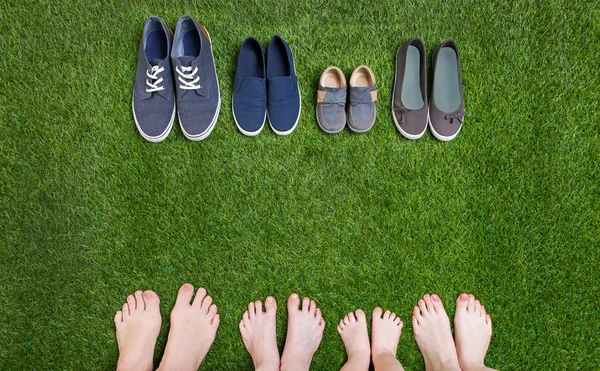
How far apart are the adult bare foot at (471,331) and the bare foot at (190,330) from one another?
3.45 ft

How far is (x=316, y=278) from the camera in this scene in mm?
1675

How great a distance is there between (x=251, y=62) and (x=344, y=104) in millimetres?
457

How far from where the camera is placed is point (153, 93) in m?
1.66

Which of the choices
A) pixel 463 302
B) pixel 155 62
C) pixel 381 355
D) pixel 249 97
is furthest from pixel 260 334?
pixel 155 62

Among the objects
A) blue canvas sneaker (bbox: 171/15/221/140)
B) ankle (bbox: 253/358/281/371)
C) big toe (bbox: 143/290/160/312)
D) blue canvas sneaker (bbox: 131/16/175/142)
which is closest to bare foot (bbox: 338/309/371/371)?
ankle (bbox: 253/358/281/371)

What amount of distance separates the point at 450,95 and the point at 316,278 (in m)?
1.01

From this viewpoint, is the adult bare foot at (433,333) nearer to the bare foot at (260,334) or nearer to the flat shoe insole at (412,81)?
the bare foot at (260,334)

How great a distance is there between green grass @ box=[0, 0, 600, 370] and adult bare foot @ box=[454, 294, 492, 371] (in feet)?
0.17

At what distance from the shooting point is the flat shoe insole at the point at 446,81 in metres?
1.72

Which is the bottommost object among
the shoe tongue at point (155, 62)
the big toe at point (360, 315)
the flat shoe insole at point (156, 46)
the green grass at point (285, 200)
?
the big toe at point (360, 315)

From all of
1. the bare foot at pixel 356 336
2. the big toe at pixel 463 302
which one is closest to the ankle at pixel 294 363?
the bare foot at pixel 356 336

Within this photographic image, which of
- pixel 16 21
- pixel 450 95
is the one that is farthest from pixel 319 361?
pixel 16 21

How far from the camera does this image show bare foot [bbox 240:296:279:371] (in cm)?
162

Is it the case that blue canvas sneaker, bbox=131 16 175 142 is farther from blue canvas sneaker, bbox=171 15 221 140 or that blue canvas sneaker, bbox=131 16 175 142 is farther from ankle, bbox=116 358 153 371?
ankle, bbox=116 358 153 371
